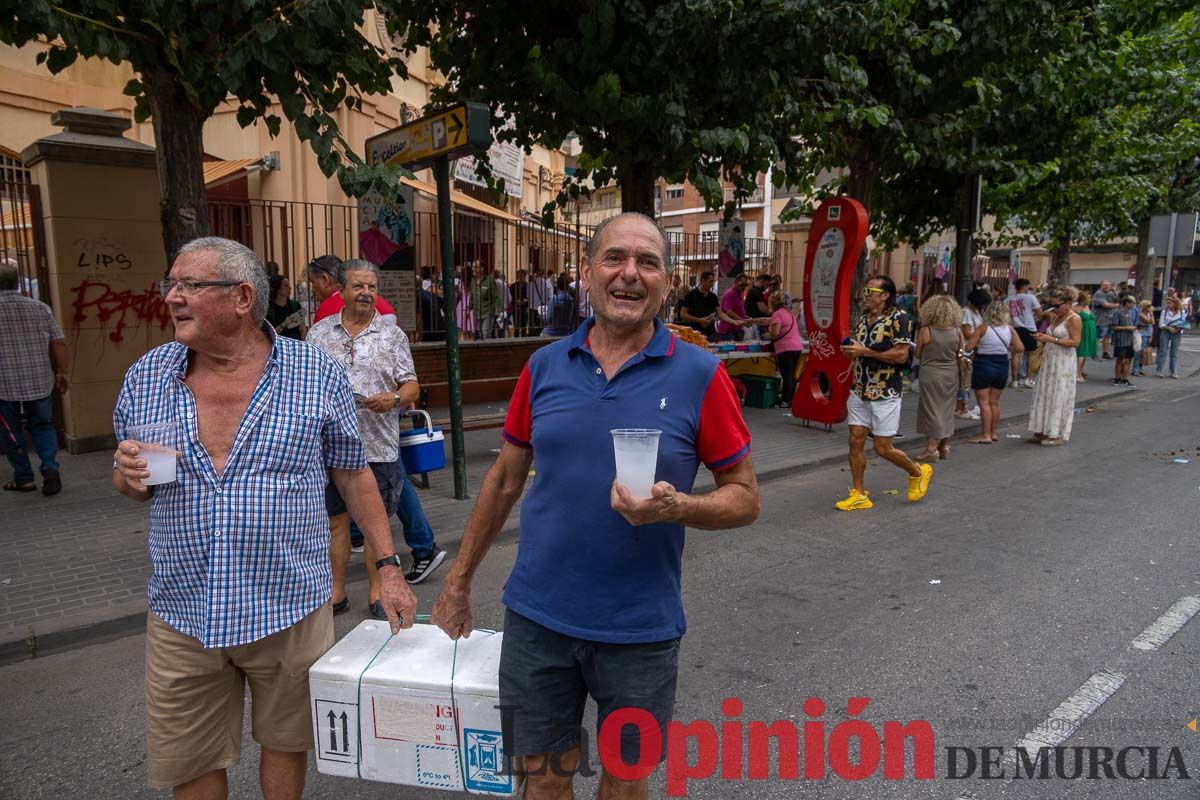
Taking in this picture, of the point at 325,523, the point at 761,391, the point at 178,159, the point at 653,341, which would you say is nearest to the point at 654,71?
the point at 178,159

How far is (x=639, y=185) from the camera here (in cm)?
884

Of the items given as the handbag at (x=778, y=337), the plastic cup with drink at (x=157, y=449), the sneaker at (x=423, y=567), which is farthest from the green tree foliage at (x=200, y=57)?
the handbag at (x=778, y=337)

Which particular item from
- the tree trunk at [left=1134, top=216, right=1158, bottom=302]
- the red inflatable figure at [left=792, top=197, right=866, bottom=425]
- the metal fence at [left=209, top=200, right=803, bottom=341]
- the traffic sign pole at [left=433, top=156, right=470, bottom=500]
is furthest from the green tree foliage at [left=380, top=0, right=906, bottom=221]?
the tree trunk at [left=1134, top=216, right=1158, bottom=302]

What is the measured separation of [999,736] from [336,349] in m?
3.50

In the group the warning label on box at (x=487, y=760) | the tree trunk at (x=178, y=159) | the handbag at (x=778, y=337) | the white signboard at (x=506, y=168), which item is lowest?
the warning label on box at (x=487, y=760)

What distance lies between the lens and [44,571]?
5062 mm

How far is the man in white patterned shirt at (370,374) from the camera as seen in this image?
4172 millimetres

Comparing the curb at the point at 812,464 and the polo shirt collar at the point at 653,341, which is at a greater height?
the polo shirt collar at the point at 653,341

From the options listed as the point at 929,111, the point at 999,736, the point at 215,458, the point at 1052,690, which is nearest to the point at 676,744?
the point at 999,736

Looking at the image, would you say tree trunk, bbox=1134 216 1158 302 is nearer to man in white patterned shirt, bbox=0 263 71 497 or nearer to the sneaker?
the sneaker

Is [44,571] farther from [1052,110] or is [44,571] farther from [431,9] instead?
[1052,110]

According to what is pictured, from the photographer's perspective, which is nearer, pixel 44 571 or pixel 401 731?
pixel 401 731

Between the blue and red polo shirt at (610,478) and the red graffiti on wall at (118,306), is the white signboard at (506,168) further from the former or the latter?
the blue and red polo shirt at (610,478)

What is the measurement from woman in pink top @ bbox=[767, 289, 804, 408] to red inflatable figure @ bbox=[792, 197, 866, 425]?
6.04 ft
